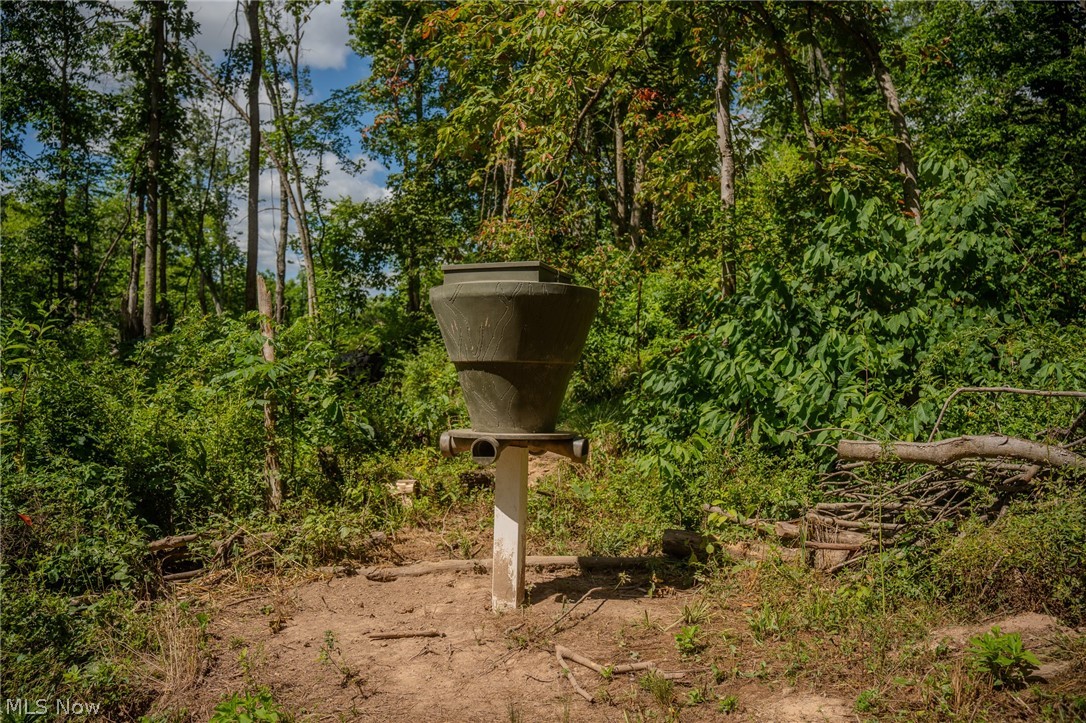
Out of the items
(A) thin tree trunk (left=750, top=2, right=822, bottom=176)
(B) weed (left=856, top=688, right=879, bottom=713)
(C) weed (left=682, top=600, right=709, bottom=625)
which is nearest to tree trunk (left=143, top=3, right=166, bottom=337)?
(A) thin tree trunk (left=750, top=2, right=822, bottom=176)

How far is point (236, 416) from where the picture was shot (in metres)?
6.45

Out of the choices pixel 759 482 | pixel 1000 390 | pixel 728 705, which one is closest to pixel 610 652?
pixel 728 705

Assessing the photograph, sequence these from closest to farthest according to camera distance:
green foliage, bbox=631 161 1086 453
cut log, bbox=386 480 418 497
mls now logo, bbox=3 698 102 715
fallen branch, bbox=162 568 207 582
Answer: mls now logo, bbox=3 698 102 715, green foliage, bbox=631 161 1086 453, fallen branch, bbox=162 568 207 582, cut log, bbox=386 480 418 497

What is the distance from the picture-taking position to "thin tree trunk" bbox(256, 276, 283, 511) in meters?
6.14

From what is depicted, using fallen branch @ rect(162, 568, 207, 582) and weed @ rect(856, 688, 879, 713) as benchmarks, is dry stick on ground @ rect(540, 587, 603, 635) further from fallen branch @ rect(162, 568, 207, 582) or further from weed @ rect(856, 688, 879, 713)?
fallen branch @ rect(162, 568, 207, 582)

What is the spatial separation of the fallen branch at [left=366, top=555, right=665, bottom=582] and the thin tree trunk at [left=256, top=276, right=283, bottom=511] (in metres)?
1.21

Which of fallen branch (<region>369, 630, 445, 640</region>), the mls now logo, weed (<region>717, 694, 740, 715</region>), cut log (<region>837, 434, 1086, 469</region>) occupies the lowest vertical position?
the mls now logo

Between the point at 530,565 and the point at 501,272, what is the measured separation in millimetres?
2153

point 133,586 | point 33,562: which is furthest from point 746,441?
point 33,562

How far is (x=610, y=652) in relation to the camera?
154 inches

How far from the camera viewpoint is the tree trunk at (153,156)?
1453cm

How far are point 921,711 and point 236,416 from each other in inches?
212

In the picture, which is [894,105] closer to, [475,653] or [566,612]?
[566,612]

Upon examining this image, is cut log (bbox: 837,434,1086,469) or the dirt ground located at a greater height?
cut log (bbox: 837,434,1086,469)
